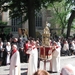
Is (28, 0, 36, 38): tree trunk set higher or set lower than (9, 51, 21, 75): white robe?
higher

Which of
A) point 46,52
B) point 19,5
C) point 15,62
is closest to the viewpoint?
point 15,62

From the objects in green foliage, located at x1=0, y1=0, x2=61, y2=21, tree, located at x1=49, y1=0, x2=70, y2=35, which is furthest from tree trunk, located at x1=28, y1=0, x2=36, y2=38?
tree, located at x1=49, y1=0, x2=70, y2=35

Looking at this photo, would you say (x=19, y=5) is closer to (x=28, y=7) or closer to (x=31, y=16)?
(x=28, y=7)

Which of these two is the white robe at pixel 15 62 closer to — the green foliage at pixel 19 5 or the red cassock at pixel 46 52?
the red cassock at pixel 46 52

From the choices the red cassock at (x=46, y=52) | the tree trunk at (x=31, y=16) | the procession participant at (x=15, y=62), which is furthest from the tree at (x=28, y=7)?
the procession participant at (x=15, y=62)

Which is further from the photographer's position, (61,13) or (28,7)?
(61,13)

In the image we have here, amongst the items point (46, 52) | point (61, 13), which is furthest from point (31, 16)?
point (61, 13)

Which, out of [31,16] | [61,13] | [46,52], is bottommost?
[46,52]

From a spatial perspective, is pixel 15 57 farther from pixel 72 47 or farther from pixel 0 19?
pixel 0 19

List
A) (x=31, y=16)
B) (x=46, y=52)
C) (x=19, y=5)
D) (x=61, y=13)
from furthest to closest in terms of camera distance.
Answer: (x=61, y=13) → (x=19, y=5) → (x=31, y=16) → (x=46, y=52)

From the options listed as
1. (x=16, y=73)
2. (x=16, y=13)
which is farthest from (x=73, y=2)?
(x=16, y=73)

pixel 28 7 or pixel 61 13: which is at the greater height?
pixel 61 13

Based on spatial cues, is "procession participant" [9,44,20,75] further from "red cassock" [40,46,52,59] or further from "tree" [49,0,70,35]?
"tree" [49,0,70,35]

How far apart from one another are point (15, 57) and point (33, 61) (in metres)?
1.52
